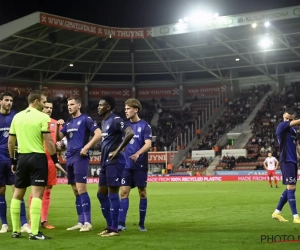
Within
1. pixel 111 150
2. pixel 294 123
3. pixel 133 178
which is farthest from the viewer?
pixel 294 123

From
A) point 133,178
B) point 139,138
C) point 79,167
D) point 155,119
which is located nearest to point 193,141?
point 155,119

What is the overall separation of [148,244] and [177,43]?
41.6 metres

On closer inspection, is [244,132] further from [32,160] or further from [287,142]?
[32,160]

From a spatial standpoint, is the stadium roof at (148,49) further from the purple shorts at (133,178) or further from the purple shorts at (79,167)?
the purple shorts at (133,178)

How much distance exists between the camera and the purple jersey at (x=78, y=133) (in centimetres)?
992

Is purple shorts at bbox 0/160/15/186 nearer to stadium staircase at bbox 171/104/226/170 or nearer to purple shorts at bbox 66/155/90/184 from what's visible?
purple shorts at bbox 66/155/90/184

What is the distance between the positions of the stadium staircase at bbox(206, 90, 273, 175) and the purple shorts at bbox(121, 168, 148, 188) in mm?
34804

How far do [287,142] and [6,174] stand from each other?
5.93m

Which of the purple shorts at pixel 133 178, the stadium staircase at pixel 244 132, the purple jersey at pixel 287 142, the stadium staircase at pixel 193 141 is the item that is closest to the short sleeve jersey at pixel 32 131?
the purple shorts at pixel 133 178

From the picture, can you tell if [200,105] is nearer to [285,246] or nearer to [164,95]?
[164,95]

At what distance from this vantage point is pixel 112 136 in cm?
945

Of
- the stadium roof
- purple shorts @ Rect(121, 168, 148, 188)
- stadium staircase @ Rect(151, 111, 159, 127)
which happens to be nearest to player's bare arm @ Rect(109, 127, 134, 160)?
purple shorts @ Rect(121, 168, 148, 188)

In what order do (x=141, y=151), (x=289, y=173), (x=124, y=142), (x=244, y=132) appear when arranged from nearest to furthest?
(x=124, y=142) → (x=141, y=151) → (x=289, y=173) → (x=244, y=132)

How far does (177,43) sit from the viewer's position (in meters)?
48.5
